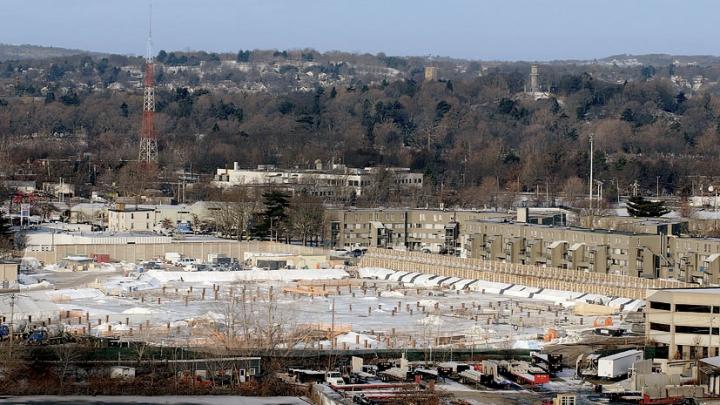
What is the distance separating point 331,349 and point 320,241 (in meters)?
15.9

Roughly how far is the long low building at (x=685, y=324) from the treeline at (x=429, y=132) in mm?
24989

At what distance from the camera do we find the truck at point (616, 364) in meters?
18.8

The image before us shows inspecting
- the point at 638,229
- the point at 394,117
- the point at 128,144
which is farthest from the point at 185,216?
the point at 394,117

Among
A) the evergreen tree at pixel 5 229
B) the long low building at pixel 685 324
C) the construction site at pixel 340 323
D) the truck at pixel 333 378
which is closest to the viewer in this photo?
the truck at pixel 333 378

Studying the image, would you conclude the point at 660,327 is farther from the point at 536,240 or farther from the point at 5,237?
the point at 5,237

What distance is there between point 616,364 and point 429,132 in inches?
2135

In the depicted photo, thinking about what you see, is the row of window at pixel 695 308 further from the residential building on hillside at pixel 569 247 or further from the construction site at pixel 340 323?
the residential building on hillside at pixel 569 247

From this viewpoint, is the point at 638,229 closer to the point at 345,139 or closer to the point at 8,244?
the point at 8,244

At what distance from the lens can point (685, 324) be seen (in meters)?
20.4

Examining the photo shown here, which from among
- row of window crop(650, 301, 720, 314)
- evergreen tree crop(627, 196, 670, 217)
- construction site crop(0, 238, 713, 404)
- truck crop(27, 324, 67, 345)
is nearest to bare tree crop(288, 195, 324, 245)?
construction site crop(0, 238, 713, 404)

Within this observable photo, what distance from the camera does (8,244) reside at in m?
31.6

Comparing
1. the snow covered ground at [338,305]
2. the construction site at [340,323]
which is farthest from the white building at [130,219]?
the snow covered ground at [338,305]

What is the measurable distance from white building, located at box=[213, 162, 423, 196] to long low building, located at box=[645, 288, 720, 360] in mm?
25469

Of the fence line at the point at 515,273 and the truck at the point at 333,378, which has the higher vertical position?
the truck at the point at 333,378
